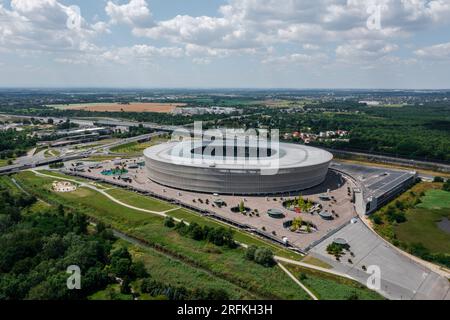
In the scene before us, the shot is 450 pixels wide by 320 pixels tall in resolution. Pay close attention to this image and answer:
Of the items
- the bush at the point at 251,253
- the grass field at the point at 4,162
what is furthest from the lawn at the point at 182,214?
the grass field at the point at 4,162

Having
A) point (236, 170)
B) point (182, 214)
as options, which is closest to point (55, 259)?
point (182, 214)

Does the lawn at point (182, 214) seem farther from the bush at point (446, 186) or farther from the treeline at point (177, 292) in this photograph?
the bush at point (446, 186)

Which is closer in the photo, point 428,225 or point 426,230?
point 426,230

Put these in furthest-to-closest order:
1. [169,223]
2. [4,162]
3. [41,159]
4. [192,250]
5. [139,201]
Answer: [41,159] → [4,162] → [139,201] → [169,223] → [192,250]

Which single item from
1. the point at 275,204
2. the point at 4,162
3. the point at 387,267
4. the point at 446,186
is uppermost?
the point at 4,162

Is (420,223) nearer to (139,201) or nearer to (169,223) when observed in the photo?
(169,223)
